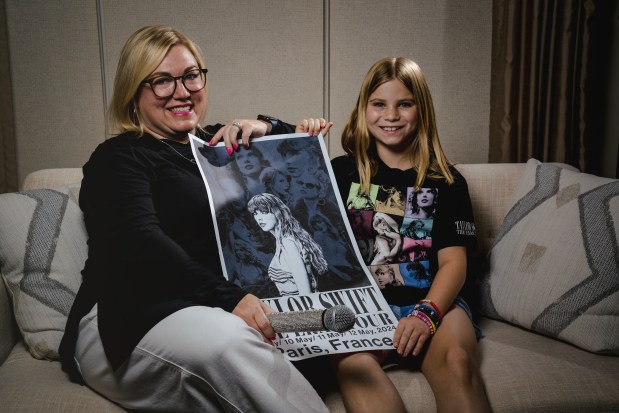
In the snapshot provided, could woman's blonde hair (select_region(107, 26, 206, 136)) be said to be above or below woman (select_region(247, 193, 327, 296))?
above

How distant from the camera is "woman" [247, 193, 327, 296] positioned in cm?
120

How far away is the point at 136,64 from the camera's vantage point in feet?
4.07

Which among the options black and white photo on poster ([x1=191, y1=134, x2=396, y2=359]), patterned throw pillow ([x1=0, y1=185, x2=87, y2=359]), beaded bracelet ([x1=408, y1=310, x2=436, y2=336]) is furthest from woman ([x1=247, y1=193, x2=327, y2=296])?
patterned throw pillow ([x1=0, y1=185, x2=87, y2=359])

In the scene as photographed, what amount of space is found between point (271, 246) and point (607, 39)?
1.71 metres

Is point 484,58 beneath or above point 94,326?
above

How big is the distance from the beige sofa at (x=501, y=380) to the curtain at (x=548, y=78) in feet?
3.25

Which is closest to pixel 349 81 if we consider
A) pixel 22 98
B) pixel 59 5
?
pixel 59 5

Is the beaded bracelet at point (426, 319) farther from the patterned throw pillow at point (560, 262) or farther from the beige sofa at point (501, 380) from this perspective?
the patterned throw pillow at point (560, 262)

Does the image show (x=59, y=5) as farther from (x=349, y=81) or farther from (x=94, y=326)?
(x=94, y=326)

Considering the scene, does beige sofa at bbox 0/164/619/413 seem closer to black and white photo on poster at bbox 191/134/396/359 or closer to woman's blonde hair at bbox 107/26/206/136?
black and white photo on poster at bbox 191/134/396/359

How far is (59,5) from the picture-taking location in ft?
6.34

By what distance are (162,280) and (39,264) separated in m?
0.43

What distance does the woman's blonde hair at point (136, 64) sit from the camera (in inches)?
48.7

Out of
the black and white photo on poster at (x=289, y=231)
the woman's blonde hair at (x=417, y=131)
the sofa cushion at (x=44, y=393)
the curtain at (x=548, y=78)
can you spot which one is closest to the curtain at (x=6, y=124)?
the sofa cushion at (x=44, y=393)
